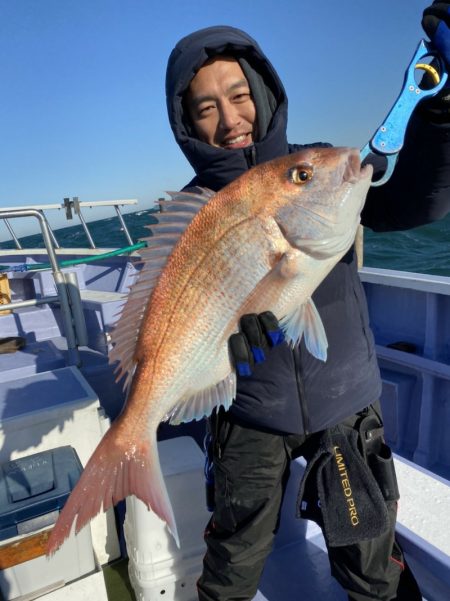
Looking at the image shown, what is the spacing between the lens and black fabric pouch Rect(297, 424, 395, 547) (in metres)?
1.77

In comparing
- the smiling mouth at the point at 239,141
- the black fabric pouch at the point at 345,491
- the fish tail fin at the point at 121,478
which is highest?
the smiling mouth at the point at 239,141

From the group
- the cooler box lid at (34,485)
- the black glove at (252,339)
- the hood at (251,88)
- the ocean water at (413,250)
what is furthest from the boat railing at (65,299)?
the ocean water at (413,250)

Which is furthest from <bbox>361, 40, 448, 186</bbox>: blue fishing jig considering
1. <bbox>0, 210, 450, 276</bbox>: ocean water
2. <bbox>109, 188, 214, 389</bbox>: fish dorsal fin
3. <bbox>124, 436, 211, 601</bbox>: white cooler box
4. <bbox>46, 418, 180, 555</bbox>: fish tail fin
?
<bbox>0, 210, 450, 276</bbox>: ocean water

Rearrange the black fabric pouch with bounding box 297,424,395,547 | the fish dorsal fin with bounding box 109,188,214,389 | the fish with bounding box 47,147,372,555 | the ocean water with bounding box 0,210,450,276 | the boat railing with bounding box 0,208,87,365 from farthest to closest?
the ocean water with bounding box 0,210,450,276
the boat railing with bounding box 0,208,87,365
the black fabric pouch with bounding box 297,424,395,547
the fish dorsal fin with bounding box 109,188,214,389
the fish with bounding box 47,147,372,555

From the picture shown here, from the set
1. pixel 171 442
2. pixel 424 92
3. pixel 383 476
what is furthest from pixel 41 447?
pixel 424 92

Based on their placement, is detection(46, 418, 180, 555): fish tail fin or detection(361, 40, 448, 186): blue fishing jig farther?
detection(361, 40, 448, 186): blue fishing jig

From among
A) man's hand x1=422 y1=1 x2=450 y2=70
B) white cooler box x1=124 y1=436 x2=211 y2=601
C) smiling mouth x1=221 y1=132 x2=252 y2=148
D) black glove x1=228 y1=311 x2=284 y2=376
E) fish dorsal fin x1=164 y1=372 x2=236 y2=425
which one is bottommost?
white cooler box x1=124 y1=436 x2=211 y2=601

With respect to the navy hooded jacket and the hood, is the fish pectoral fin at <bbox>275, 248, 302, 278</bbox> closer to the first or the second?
the navy hooded jacket

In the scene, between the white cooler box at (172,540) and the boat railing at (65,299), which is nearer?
the white cooler box at (172,540)

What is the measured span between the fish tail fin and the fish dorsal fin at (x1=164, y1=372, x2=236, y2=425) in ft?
0.39

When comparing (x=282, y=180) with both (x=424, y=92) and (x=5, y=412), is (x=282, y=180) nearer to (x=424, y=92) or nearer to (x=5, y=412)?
(x=424, y=92)

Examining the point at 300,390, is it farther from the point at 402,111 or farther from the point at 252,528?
the point at 402,111

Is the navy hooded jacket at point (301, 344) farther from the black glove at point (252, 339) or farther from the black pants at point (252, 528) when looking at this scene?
the black glove at point (252, 339)

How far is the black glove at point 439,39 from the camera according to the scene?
149cm
